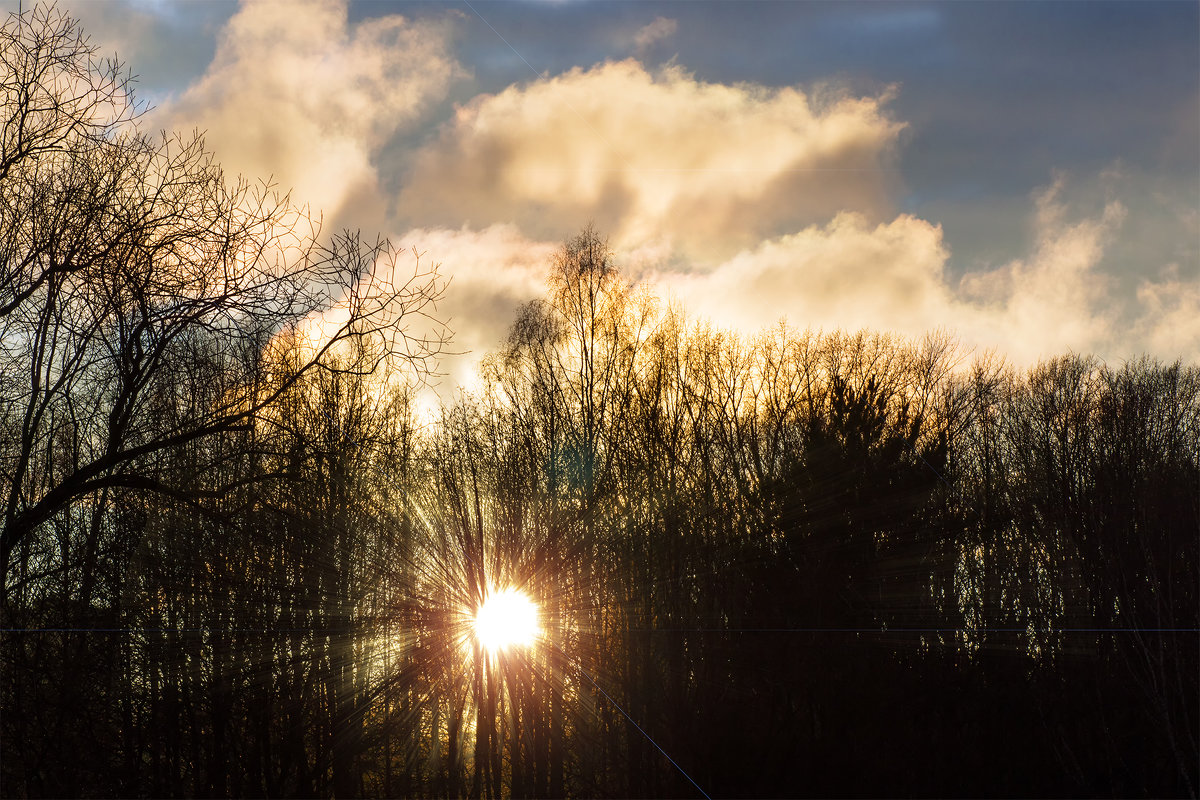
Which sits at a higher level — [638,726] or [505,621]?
[505,621]

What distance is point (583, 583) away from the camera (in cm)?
2397

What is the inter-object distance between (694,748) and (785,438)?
8497mm

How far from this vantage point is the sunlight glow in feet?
76.2

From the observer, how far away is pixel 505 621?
23.9m

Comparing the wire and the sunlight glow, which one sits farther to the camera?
the sunlight glow

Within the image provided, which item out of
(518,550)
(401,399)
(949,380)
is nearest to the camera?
(401,399)

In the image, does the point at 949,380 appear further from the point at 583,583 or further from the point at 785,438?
the point at 583,583

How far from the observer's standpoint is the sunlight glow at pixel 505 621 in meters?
23.2

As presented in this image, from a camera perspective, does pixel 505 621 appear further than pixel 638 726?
Yes

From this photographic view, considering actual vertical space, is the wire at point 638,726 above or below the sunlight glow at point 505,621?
below

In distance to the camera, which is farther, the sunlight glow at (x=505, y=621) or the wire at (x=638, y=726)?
the sunlight glow at (x=505, y=621)

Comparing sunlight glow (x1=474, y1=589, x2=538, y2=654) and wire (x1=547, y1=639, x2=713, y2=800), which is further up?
sunlight glow (x1=474, y1=589, x2=538, y2=654)

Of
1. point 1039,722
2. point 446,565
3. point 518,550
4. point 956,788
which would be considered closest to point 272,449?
point 446,565

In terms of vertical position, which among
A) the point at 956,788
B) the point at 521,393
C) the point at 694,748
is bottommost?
the point at 956,788
